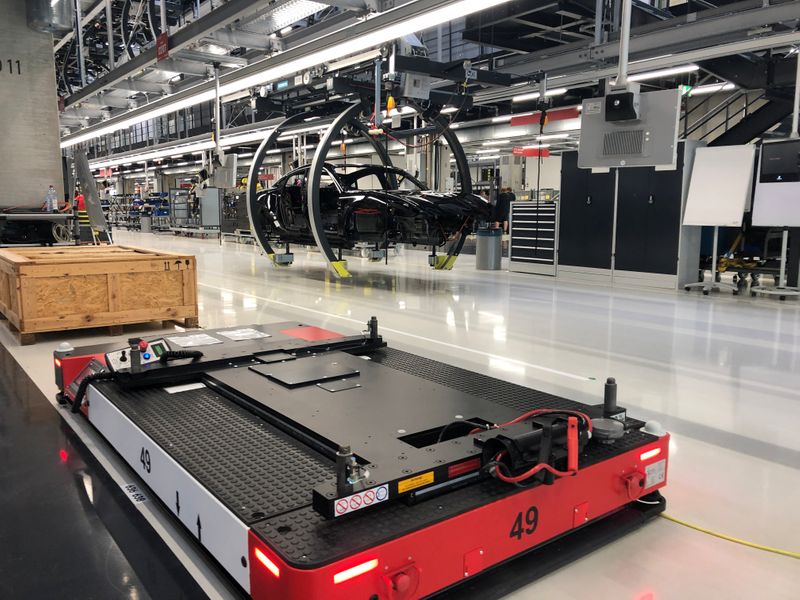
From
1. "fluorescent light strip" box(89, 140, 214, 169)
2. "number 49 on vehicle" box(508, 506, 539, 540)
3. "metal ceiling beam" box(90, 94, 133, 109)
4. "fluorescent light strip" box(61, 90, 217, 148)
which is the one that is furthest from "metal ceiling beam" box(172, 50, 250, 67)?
"number 49 on vehicle" box(508, 506, 539, 540)

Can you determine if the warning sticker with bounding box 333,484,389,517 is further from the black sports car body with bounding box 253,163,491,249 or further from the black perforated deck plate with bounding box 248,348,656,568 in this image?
the black sports car body with bounding box 253,163,491,249

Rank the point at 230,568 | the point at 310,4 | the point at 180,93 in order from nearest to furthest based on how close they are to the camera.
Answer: the point at 230,568
the point at 310,4
the point at 180,93

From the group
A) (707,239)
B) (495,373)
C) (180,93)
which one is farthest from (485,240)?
(495,373)

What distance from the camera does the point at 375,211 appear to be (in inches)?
312

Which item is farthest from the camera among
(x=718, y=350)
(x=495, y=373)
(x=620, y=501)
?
(x=718, y=350)

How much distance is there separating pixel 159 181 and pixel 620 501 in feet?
117

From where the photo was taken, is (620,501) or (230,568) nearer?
(230,568)

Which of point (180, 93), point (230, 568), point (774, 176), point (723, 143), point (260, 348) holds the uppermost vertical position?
point (180, 93)

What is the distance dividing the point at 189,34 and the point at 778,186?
710cm

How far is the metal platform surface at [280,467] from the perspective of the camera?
1478 millimetres

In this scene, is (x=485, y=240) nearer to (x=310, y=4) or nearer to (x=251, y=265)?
(x=251, y=265)

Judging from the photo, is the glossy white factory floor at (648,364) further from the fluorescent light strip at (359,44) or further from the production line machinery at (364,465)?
the fluorescent light strip at (359,44)

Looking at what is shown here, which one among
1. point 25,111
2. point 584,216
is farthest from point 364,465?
point 584,216

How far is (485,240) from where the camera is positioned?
35.5ft
